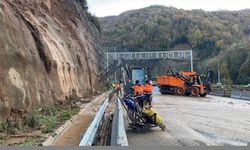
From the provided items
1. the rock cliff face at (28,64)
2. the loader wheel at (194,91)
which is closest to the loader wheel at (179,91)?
the loader wheel at (194,91)

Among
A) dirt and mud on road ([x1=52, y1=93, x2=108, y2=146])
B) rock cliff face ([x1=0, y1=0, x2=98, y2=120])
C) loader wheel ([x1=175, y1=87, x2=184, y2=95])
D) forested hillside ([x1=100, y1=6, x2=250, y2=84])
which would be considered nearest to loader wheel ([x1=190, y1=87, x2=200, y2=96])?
loader wheel ([x1=175, y1=87, x2=184, y2=95])

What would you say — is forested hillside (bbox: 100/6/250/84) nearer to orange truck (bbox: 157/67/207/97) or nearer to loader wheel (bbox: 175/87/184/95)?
orange truck (bbox: 157/67/207/97)

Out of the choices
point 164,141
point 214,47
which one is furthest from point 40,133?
point 214,47

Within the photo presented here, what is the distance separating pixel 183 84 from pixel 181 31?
86.3 metres

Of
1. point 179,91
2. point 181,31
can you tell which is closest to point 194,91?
point 179,91

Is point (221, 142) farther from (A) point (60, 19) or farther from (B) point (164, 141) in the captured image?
(A) point (60, 19)

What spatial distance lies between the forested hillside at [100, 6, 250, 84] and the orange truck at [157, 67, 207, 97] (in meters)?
51.3

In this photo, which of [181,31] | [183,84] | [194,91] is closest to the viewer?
[194,91]

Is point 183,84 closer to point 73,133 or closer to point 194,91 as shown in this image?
point 194,91

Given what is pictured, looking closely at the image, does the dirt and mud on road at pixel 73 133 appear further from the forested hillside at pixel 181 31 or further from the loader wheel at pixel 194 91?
the forested hillside at pixel 181 31

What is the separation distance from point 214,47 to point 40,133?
107371mm

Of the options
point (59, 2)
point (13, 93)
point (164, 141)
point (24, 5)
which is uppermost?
point (59, 2)

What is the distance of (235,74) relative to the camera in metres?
75.6

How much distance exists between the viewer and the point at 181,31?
13438 centimetres
